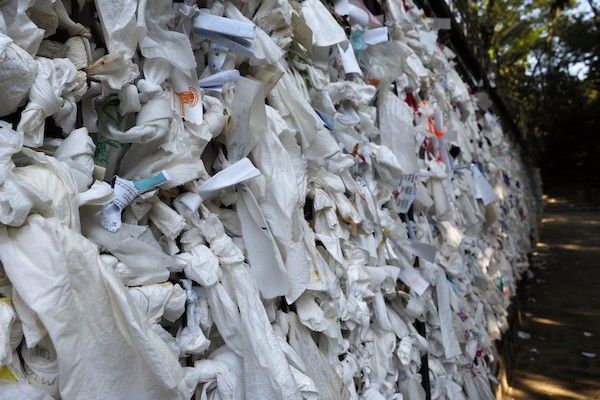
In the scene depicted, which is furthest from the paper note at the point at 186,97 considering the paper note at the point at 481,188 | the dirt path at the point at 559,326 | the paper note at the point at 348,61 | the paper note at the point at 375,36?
the dirt path at the point at 559,326

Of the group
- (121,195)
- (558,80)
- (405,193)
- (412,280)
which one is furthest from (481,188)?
(558,80)

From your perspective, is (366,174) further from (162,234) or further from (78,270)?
(78,270)

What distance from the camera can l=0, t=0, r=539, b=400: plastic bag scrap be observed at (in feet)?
2.96

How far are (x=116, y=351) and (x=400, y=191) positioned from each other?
1923 millimetres

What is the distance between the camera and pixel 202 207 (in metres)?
1.29

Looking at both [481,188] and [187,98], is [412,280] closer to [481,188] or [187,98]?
[187,98]

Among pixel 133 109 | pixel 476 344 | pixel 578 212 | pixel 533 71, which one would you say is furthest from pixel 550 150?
pixel 133 109

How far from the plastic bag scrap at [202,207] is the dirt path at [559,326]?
2320 mm

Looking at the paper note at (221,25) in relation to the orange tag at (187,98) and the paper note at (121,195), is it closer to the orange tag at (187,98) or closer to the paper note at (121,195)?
the orange tag at (187,98)

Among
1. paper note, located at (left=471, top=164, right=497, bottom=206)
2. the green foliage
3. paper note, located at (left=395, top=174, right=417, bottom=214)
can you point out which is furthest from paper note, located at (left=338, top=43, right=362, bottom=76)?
the green foliage

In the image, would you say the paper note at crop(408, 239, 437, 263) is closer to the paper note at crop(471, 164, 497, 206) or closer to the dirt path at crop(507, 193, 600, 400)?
the paper note at crop(471, 164, 497, 206)

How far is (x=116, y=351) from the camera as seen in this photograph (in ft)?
3.13

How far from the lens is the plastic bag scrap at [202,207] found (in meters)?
0.90

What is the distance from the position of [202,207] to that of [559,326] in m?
5.61
